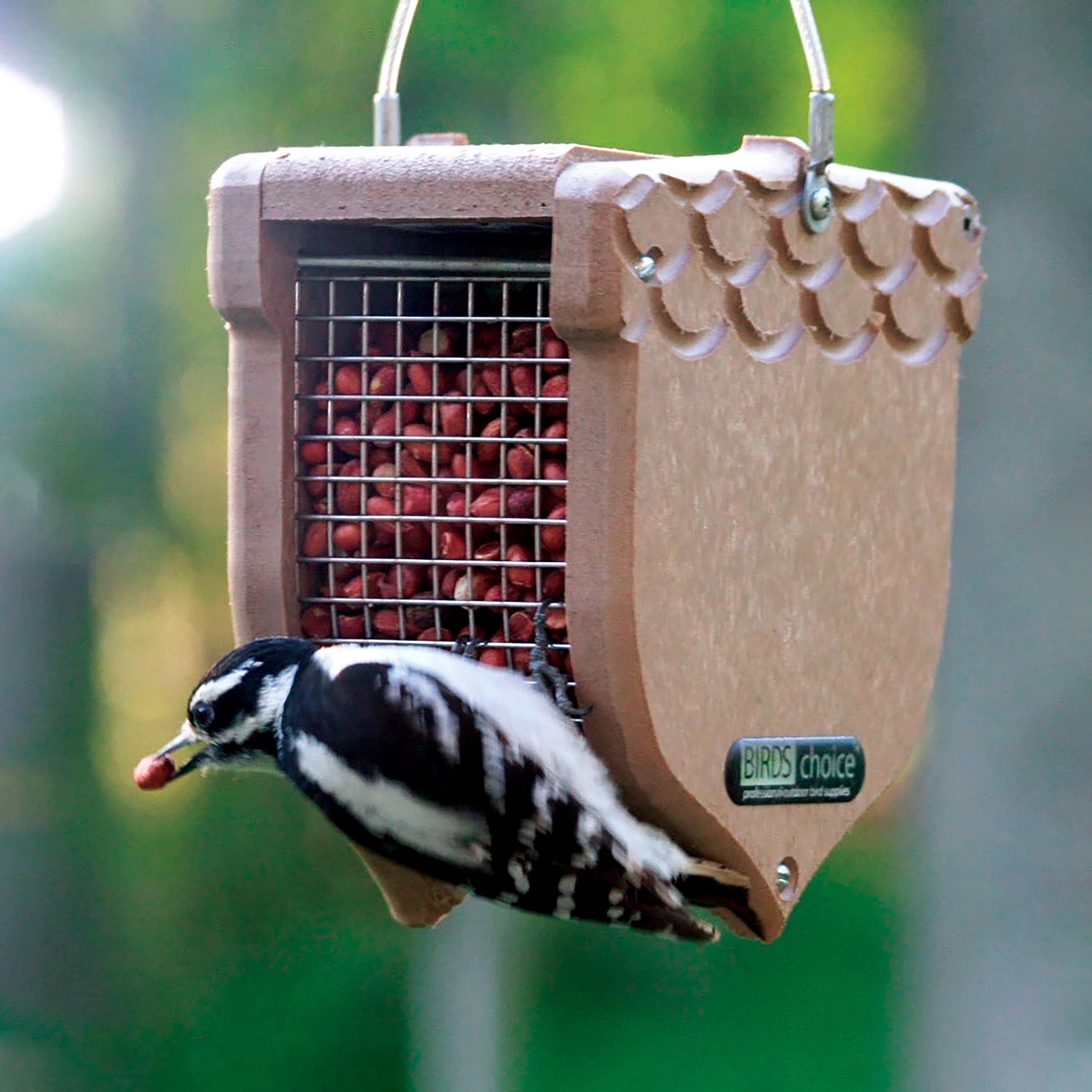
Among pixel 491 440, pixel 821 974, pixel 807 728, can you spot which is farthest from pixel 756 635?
pixel 821 974

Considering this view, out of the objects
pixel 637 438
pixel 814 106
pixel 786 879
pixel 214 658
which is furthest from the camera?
pixel 214 658

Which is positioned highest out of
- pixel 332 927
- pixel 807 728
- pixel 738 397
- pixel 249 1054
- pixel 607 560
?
pixel 738 397

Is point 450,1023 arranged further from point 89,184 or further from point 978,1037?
point 89,184

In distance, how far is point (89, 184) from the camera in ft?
18.4

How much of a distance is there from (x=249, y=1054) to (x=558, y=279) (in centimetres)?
423

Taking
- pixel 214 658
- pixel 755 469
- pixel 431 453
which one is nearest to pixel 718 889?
pixel 755 469

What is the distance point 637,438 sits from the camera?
1907 millimetres

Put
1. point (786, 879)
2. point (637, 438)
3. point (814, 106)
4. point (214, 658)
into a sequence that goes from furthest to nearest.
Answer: point (214, 658) → point (786, 879) → point (814, 106) → point (637, 438)

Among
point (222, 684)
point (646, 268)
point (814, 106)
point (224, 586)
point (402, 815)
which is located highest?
point (814, 106)

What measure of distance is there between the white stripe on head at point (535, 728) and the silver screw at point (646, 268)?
391 mm

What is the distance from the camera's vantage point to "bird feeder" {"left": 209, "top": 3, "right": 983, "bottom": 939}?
192 centimetres

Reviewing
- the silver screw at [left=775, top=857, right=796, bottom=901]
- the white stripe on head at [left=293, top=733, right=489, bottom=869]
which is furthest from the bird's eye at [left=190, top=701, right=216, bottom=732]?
the silver screw at [left=775, top=857, right=796, bottom=901]

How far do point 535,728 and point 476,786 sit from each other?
0.08m

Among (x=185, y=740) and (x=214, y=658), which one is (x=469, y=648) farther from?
(x=214, y=658)
